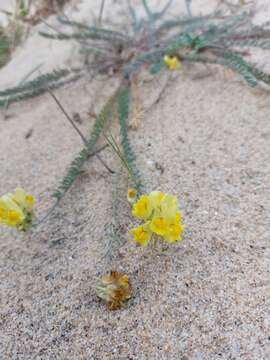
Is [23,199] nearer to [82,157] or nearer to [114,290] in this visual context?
[82,157]

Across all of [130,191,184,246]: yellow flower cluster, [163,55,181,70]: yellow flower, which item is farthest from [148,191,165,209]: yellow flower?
[163,55,181,70]: yellow flower

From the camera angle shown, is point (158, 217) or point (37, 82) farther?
point (37, 82)

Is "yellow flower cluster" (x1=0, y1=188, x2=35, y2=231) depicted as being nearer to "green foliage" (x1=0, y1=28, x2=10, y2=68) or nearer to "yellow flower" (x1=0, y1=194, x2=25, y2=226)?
"yellow flower" (x1=0, y1=194, x2=25, y2=226)

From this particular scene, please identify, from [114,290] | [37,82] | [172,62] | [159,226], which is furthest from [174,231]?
[37,82]

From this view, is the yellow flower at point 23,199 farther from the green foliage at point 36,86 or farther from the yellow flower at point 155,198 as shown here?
the green foliage at point 36,86

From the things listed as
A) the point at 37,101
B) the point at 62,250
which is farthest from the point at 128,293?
the point at 37,101

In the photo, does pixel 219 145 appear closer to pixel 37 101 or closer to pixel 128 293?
pixel 128 293

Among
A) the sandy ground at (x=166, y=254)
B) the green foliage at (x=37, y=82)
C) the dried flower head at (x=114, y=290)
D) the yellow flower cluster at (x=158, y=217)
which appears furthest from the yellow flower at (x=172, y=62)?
the dried flower head at (x=114, y=290)
